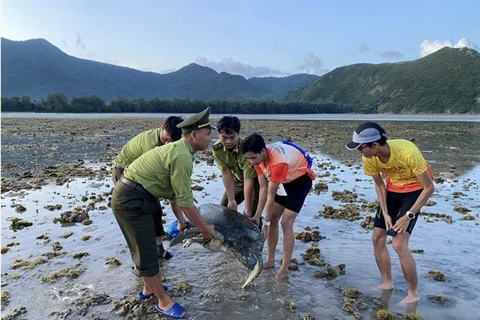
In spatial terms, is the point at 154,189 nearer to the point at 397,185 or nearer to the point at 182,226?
the point at 182,226

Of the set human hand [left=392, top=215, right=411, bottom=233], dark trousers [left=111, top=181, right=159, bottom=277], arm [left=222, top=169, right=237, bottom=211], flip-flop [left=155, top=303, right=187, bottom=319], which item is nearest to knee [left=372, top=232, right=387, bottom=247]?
human hand [left=392, top=215, right=411, bottom=233]

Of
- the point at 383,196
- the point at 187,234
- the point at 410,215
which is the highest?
the point at 383,196

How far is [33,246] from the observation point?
20.4 ft

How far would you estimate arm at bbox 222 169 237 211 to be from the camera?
5574mm

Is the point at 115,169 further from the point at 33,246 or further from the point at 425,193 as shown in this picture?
the point at 425,193

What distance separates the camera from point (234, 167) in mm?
5527

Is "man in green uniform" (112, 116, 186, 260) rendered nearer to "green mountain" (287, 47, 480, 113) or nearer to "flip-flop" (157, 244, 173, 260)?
"flip-flop" (157, 244, 173, 260)

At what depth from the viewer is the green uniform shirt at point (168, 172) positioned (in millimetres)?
3734

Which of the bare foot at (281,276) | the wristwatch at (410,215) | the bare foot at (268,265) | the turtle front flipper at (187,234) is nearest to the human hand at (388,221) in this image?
the wristwatch at (410,215)

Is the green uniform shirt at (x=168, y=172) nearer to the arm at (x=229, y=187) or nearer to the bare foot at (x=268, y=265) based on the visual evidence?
the arm at (x=229, y=187)

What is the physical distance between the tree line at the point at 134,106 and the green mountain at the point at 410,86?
38630mm

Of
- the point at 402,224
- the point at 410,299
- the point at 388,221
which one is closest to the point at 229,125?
the point at 388,221

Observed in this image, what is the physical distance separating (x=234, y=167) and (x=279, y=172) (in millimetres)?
1082

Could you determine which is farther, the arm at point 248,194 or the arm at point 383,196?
the arm at point 248,194
